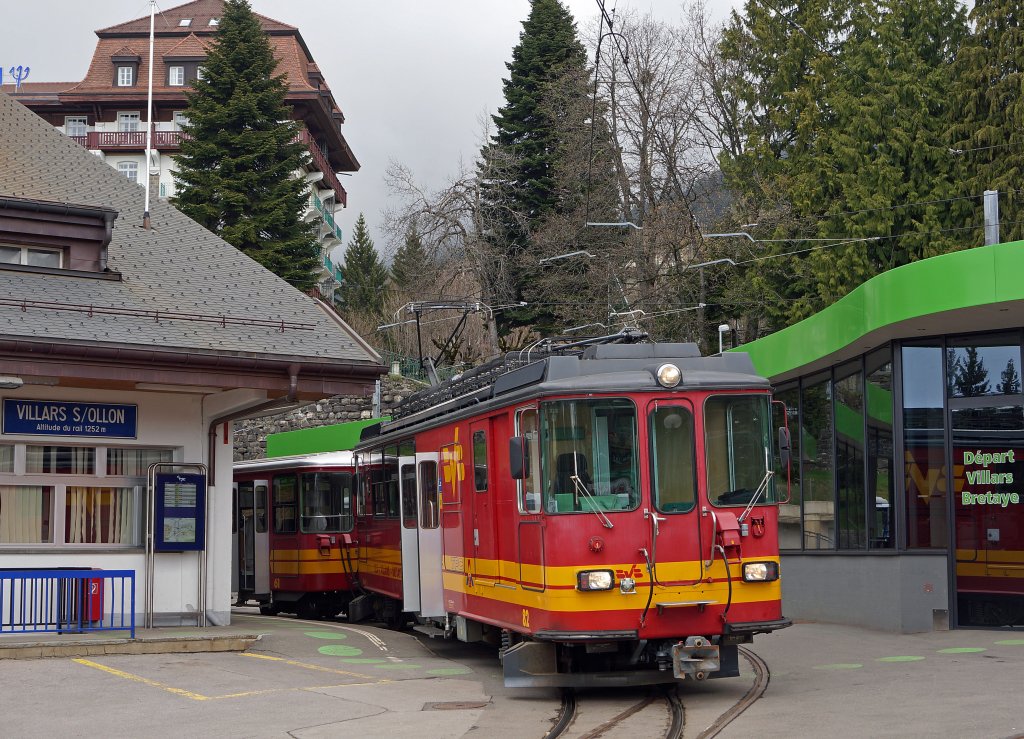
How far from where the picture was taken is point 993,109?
42.7 meters

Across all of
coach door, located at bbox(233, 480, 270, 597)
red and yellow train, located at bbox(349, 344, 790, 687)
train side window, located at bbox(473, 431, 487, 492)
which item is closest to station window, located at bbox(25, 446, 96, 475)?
train side window, located at bbox(473, 431, 487, 492)

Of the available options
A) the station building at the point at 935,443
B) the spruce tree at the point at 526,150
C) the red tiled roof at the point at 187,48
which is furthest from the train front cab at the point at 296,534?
the red tiled roof at the point at 187,48

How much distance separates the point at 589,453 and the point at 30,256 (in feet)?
33.9

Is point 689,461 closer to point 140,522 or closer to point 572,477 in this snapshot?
point 572,477

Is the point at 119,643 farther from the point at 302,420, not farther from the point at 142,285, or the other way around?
the point at 302,420

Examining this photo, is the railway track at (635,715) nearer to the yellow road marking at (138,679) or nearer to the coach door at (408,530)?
the yellow road marking at (138,679)

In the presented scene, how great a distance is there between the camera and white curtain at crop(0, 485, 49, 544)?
52.7 ft

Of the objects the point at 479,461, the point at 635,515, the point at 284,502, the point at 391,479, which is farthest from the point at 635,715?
the point at 284,502

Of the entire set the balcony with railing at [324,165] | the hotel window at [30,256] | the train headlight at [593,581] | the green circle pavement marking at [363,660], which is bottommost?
the green circle pavement marking at [363,660]

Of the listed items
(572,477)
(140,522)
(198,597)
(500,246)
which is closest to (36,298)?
(140,522)

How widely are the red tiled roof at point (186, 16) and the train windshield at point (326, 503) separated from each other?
56.7 m

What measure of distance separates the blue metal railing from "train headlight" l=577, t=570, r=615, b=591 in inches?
248

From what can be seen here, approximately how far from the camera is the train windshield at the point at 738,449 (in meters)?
11.5

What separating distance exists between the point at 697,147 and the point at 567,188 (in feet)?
23.3
